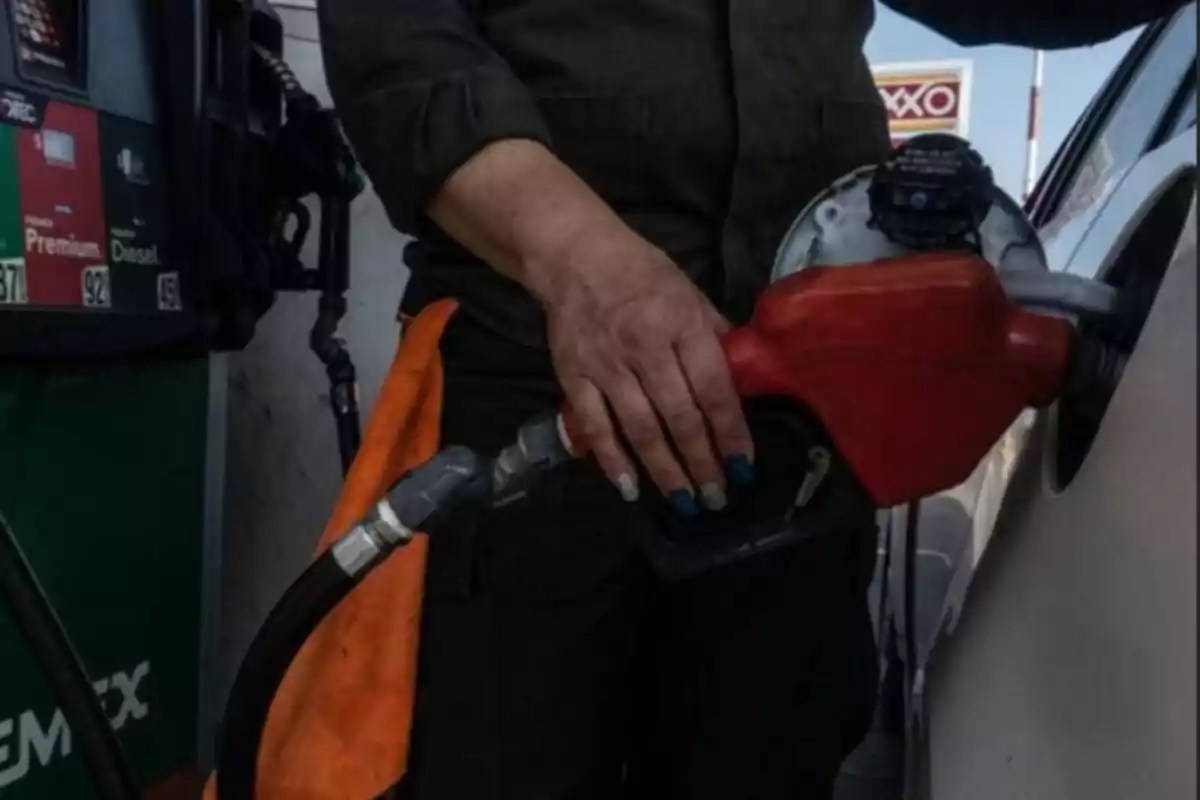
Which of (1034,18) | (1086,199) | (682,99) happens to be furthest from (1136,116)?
(682,99)

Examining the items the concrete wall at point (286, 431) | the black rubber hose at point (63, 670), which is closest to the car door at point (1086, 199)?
the black rubber hose at point (63, 670)

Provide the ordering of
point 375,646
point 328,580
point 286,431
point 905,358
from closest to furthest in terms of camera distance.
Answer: point 905,358
point 328,580
point 375,646
point 286,431

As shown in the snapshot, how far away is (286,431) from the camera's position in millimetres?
1443

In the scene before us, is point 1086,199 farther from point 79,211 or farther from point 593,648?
point 79,211

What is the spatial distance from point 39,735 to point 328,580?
50cm

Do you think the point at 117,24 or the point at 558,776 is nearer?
the point at 558,776

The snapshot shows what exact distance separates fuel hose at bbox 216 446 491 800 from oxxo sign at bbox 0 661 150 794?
289mm

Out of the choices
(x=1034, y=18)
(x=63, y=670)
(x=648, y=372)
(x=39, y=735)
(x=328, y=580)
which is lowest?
(x=39, y=735)

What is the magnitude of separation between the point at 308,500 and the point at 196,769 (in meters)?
0.34

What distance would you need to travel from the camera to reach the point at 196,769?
1.21 m

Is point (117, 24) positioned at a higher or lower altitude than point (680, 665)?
higher

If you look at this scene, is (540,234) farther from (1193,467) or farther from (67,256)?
(67,256)

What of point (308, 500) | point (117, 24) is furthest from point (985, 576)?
point (308, 500)

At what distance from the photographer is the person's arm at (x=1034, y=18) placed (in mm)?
670
